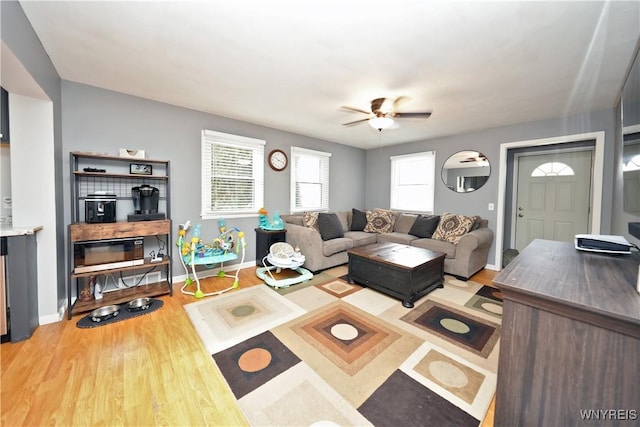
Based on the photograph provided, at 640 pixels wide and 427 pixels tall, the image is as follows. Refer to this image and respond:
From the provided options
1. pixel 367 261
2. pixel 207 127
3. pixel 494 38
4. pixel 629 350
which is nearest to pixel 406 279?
pixel 367 261

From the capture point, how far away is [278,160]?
4270mm

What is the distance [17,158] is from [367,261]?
3.56 metres

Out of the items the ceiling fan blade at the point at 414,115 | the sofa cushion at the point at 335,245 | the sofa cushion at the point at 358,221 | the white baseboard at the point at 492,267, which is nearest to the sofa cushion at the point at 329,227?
the sofa cushion at the point at 335,245

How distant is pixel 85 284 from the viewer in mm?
2627

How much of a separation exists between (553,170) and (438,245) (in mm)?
2349

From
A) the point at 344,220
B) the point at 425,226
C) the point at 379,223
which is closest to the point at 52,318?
the point at 344,220

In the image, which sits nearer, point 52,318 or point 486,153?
point 52,318

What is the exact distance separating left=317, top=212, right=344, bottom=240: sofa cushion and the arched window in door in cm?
351

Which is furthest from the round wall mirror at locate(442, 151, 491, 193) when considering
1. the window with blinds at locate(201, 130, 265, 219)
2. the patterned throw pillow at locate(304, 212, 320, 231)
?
the window with blinds at locate(201, 130, 265, 219)

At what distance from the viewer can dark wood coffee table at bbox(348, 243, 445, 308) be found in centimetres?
269

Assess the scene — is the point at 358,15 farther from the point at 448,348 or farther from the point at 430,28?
the point at 448,348

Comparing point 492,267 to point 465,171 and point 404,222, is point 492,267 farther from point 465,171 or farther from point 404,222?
point 465,171

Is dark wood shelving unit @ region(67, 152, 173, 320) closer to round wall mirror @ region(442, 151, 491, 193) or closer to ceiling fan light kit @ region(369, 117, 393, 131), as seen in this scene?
ceiling fan light kit @ region(369, 117, 393, 131)

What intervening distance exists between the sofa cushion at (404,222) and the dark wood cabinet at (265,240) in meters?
2.30
